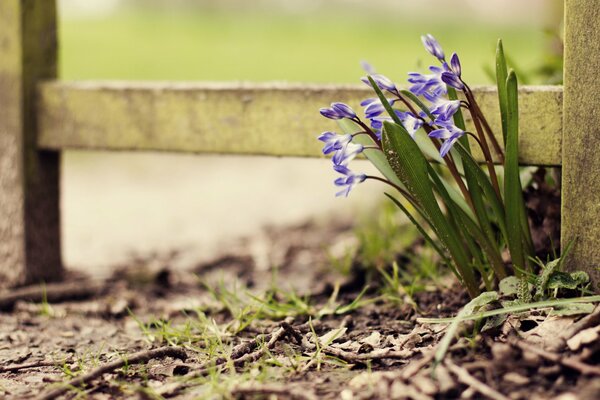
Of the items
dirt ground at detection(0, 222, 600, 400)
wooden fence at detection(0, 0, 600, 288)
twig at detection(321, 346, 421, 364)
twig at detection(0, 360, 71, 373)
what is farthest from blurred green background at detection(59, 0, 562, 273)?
twig at detection(0, 360, 71, 373)

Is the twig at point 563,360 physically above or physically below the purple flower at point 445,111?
below

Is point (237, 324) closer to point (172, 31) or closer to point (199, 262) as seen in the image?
point (199, 262)

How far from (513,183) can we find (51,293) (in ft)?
5.41

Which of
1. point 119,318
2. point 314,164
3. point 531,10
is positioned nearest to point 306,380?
point 119,318

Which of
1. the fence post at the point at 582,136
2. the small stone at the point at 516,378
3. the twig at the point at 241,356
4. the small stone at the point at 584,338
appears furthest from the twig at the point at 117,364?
the fence post at the point at 582,136

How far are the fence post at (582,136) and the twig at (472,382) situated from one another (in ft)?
2.01

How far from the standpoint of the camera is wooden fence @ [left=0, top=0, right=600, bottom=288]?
1.93 meters

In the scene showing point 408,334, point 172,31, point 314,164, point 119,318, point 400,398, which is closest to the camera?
point 400,398

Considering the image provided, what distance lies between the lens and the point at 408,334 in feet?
6.32

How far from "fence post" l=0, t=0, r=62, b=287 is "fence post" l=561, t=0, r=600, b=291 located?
1.81 m

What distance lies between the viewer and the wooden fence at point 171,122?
1.93 m

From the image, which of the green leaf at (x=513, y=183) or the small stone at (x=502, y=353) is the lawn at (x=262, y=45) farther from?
the small stone at (x=502, y=353)

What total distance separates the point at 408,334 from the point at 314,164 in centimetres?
415

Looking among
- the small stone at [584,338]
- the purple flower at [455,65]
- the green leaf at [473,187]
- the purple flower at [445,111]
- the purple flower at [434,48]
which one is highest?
the purple flower at [434,48]
